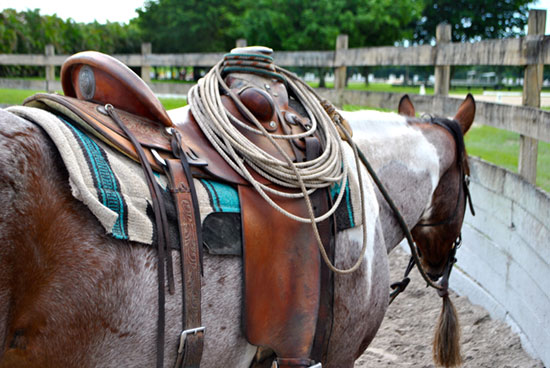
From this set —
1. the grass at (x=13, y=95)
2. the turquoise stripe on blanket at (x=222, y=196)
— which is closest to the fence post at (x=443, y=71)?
the turquoise stripe on blanket at (x=222, y=196)

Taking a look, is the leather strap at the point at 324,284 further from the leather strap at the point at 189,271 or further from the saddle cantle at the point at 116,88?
the saddle cantle at the point at 116,88

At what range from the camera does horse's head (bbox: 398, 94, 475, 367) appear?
2.57 metres

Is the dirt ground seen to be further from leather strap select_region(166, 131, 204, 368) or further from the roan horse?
leather strap select_region(166, 131, 204, 368)

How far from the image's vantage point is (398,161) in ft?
7.55

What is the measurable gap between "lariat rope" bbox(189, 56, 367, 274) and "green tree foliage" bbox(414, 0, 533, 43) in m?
Result: 38.6

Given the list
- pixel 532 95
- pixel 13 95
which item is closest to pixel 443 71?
pixel 532 95

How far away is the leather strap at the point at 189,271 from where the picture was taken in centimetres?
136

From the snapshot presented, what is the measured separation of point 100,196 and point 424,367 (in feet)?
7.91

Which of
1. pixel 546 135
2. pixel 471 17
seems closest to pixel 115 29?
pixel 546 135

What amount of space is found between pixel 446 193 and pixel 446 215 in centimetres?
12

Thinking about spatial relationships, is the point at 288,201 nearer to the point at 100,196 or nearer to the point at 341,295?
the point at 341,295

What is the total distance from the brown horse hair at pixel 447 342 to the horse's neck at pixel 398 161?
0.66m

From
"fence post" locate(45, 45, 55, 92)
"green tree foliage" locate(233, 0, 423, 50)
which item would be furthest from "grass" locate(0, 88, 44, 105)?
"green tree foliage" locate(233, 0, 423, 50)

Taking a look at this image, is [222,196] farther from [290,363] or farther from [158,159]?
[290,363]
